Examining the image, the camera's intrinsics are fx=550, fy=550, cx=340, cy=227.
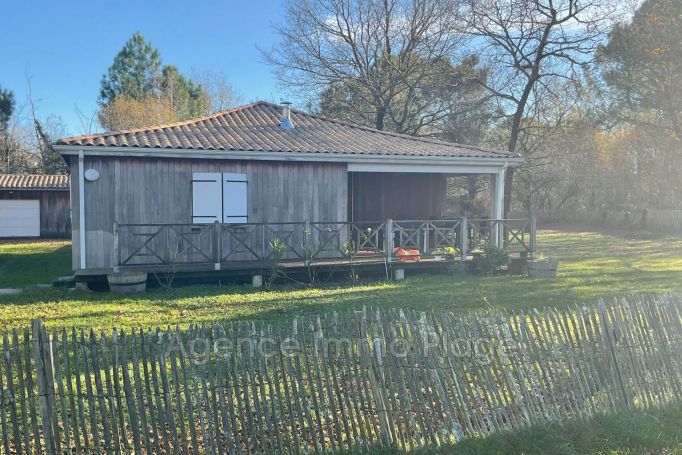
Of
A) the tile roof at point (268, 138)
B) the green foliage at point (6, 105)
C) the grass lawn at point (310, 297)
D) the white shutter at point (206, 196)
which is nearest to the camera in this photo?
the grass lawn at point (310, 297)

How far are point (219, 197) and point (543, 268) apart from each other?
24.2 feet

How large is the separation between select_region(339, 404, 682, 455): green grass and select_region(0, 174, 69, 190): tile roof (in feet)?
84.7

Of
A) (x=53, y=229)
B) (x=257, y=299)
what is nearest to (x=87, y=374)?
(x=257, y=299)

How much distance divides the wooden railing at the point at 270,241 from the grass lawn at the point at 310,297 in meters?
0.86

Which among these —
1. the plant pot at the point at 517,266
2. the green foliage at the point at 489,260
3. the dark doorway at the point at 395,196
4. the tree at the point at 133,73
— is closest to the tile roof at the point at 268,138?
the dark doorway at the point at 395,196

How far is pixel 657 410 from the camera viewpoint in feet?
16.7

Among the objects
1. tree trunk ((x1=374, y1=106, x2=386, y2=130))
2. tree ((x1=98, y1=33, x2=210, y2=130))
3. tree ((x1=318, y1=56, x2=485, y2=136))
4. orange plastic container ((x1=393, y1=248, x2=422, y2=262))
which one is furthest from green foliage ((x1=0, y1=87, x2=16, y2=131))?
orange plastic container ((x1=393, y1=248, x2=422, y2=262))

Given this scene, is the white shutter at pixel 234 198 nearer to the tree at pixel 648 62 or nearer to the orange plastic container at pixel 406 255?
the orange plastic container at pixel 406 255

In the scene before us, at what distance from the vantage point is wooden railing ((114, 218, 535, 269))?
11203 millimetres

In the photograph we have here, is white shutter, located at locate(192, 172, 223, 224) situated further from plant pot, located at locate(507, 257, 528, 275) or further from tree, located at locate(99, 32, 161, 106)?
tree, located at locate(99, 32, 161, 106)

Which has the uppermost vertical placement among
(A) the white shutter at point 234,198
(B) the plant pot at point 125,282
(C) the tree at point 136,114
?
(C) the tree at point 136,114

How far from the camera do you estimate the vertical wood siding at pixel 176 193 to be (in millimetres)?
11016

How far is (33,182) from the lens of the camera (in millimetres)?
25953

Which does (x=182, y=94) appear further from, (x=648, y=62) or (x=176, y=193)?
(x=176, y=193)
